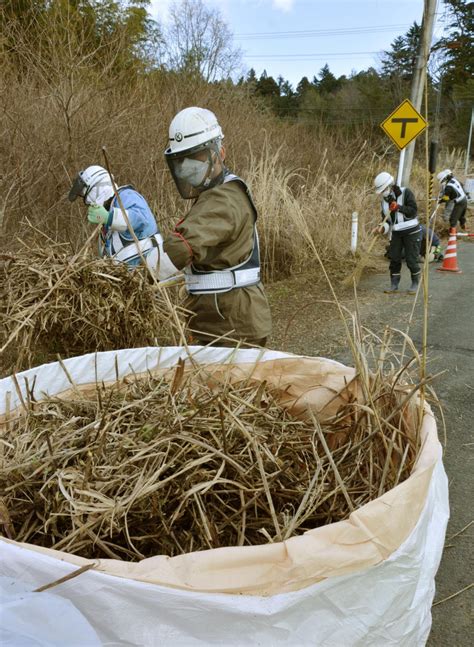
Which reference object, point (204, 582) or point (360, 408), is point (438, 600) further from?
point (204, 582)

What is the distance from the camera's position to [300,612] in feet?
3.05

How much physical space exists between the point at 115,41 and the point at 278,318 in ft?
12.1

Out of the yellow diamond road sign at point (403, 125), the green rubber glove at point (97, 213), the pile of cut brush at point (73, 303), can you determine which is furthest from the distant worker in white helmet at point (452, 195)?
the pile of cut brush at point (73, 303)

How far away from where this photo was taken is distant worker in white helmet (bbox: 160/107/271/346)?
84.0 inches

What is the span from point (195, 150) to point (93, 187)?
1477 millimetres

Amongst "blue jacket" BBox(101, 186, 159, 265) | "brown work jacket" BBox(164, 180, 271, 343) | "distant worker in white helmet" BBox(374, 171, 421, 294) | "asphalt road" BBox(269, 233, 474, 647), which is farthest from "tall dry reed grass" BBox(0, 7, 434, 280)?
"distant worker in white helmet" BBox(374, 171, 421, 294)

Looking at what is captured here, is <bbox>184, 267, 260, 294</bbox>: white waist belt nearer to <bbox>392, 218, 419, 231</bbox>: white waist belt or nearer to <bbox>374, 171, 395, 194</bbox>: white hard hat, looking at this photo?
<bbox>392, 218, 419, 231</bbox>: white waist belt

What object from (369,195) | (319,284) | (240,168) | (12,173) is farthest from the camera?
(369,195)

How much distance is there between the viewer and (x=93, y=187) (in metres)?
3.52

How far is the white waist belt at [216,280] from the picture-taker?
2.41 meters

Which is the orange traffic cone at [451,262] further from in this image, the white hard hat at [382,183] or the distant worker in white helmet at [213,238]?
the distant worker in white helmet at [213,238]


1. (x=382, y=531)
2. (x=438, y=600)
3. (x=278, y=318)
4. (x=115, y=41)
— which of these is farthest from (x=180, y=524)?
(x=115, y=41)

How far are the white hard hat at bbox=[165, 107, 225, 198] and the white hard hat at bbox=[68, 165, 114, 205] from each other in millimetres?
1264

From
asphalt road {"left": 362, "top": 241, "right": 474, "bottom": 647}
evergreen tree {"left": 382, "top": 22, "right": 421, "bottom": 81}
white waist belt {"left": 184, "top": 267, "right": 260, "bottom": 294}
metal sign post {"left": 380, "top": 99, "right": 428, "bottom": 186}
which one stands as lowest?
asphalt road {"left": 362, "top": 241, "right": 474, "bottom": 647}
